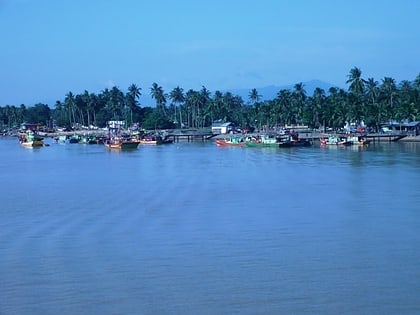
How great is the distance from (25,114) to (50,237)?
382ft

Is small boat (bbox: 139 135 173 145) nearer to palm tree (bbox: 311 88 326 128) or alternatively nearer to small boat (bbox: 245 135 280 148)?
small boat (bbox: 245 135 280 148)

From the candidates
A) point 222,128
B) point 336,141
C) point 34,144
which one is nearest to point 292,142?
point 336,141

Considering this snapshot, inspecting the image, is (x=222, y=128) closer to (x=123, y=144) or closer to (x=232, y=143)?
(x=232, y=143)

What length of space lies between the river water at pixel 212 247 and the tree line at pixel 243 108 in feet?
134

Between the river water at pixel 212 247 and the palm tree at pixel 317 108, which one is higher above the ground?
the palm tree at pixel 317 108

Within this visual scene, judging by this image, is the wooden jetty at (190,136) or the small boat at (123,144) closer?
the small boat at (123,144)

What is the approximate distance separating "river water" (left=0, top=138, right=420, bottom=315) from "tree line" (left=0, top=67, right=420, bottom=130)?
40765 mm

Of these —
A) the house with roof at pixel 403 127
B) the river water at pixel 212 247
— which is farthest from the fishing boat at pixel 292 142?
the river water at pixel 212 247

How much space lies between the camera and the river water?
35.7 feet

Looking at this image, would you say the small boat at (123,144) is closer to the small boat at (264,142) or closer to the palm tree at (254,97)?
the small boat at (264,142)

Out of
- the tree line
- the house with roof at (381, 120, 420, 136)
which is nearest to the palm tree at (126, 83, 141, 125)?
the tree line

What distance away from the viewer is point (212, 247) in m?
14.6

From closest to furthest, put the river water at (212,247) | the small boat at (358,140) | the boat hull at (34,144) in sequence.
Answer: the river water at (212,247), the small boat at (358,140), the boat hull at (34,144)

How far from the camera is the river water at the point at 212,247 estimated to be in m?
10.9
